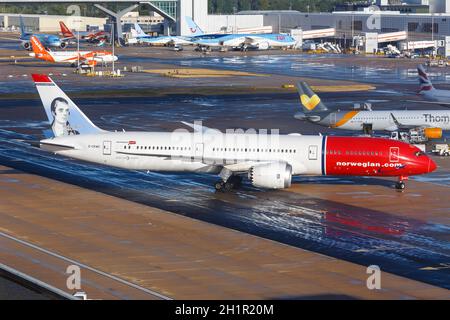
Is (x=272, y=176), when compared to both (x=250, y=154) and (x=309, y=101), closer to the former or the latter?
(x=250, y=154)

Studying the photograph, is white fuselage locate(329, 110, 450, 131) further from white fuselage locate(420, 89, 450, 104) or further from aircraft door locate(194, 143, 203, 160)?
aircraft door locate(194, 143, 203, 160)

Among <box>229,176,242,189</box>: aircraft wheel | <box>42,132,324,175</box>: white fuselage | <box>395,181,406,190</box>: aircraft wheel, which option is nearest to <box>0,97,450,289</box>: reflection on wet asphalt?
<box>229,176,242,189</box>: aircraft wheel

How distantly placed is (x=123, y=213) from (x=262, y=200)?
9888mm

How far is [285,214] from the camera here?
5897cm

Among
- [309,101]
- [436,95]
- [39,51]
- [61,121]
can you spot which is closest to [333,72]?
[39,51]

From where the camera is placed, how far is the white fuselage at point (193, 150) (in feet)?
214

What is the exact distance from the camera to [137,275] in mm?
43750

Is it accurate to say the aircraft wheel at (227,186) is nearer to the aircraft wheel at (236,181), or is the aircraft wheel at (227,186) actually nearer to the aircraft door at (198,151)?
the aircraft wheel at (236,181)

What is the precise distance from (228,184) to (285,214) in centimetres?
772

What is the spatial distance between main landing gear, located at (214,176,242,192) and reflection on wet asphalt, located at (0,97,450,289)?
2.41ft

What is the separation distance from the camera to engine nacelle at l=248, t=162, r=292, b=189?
63562 mm

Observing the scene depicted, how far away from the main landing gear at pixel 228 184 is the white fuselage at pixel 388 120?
29.3 m

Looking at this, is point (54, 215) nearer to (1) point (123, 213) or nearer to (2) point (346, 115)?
(1) point (123, 213)

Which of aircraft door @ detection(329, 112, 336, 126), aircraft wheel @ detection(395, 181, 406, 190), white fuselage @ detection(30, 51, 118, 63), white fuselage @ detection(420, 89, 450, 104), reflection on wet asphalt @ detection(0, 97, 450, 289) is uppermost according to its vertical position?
white fuselage @ detection(30, 51, 118, 63)
